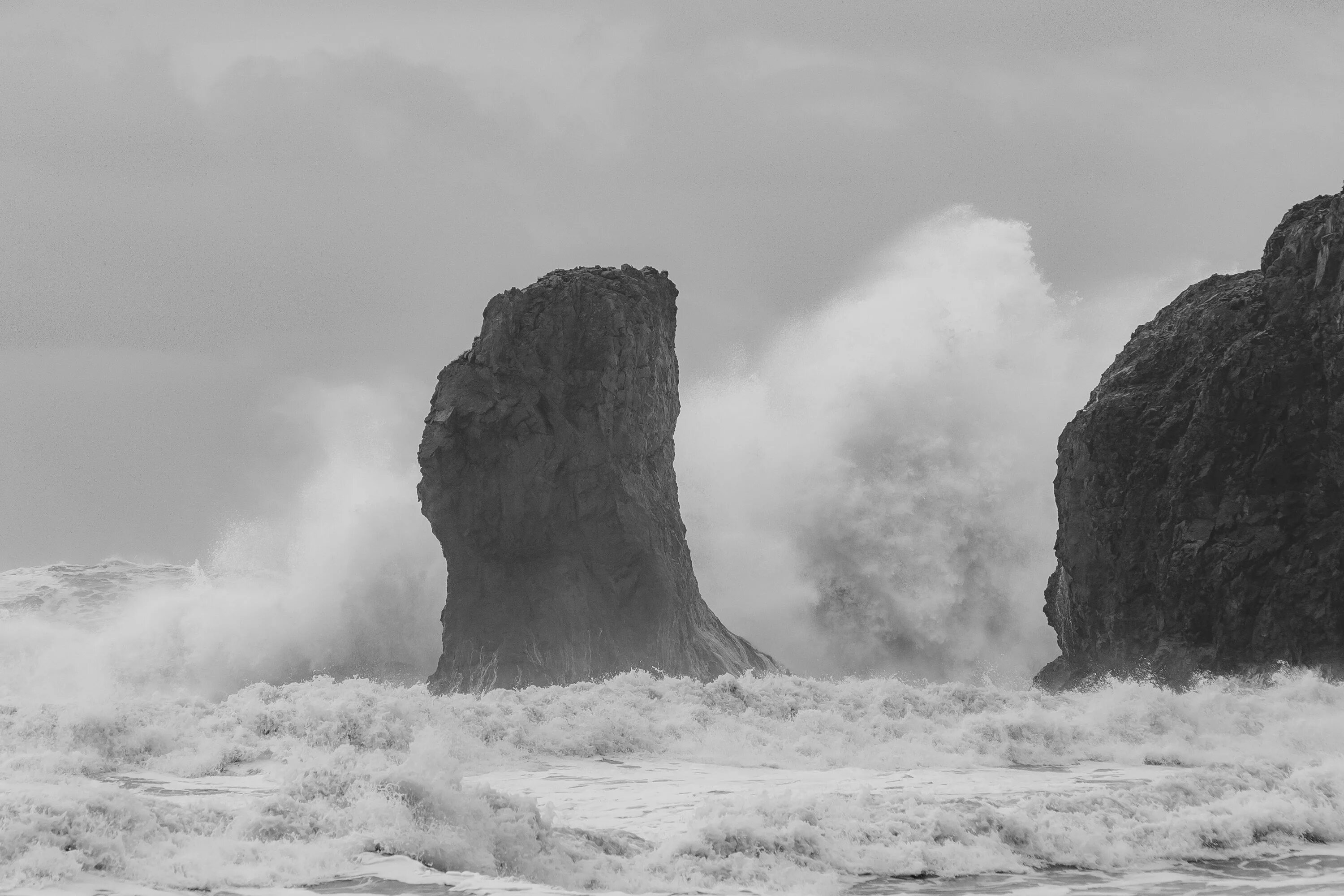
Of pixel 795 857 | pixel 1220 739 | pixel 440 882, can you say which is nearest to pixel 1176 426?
pixel 1220 739

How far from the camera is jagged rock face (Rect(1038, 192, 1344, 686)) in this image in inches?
947

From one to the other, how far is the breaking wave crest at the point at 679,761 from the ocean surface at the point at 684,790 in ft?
0.12

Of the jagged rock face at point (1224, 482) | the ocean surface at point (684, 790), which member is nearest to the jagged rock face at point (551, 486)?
the ocean surface at point (684, 790)

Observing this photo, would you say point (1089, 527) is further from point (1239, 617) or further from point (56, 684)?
point (56, 684)

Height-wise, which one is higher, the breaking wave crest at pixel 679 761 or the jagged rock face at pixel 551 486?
the jagged rock face at pixel 551 486

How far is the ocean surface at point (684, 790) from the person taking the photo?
10.1m

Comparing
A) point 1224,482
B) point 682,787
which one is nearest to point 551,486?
point 1224,482

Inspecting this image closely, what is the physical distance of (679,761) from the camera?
56.6 ft

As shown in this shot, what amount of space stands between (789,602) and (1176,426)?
60.5 feet

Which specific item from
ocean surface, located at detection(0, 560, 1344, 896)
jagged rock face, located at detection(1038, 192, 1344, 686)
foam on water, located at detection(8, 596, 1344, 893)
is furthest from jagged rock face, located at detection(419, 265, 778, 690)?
foam on water, located at detection(8, 596, 1344, 893)

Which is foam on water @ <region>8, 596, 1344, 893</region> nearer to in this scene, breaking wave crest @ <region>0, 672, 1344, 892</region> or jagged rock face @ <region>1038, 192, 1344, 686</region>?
breaking wave crest @ <region>0, 672, 1344, 892</region>

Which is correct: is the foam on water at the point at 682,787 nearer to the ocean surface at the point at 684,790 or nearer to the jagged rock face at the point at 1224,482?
the ocean surface at the point at 684,790

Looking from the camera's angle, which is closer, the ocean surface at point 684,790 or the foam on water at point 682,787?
the ocean surface at point 684,790

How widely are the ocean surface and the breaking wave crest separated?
0.12 feet
